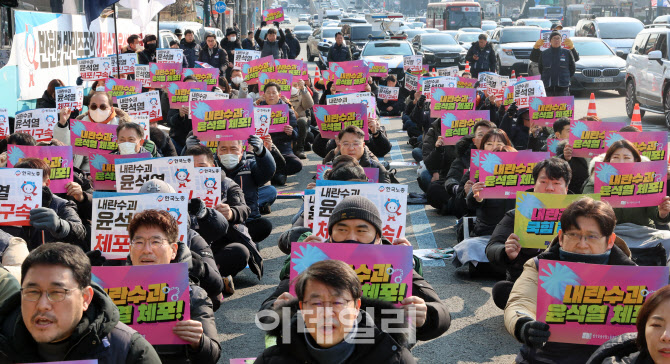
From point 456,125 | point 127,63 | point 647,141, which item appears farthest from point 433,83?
point 647,141

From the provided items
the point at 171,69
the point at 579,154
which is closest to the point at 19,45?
the point at 171,69

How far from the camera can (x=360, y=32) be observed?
39.2 meters

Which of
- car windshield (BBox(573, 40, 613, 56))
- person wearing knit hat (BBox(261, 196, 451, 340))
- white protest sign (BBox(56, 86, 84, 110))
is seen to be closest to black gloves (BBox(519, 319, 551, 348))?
person wearing knit hat (BBox(261, 196, 451, 340))

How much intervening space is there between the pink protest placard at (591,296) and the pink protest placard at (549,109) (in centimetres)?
703

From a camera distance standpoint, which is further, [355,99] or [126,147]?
[355,99]

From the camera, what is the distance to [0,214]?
626cm

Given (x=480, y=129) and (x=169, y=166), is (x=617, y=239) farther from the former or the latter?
(x=480, y=129)

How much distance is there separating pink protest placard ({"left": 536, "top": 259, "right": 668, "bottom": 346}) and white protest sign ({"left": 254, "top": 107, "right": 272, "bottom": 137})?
6.77 m

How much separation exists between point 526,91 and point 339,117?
3132 mm

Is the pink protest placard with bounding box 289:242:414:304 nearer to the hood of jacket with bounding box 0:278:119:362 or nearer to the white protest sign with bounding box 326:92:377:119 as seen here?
the hood of jacket with bounding box 0:278:119:362

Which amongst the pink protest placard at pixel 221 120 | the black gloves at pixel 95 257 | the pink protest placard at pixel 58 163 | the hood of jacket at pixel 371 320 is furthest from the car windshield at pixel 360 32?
the hood of jacket at pixel 371 320

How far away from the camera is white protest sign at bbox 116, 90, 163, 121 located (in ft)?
37.4

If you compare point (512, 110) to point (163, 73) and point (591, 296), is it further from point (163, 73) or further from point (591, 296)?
point (591, 296)

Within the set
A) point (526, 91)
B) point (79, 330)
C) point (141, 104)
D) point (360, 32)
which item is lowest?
point (79, 330)
